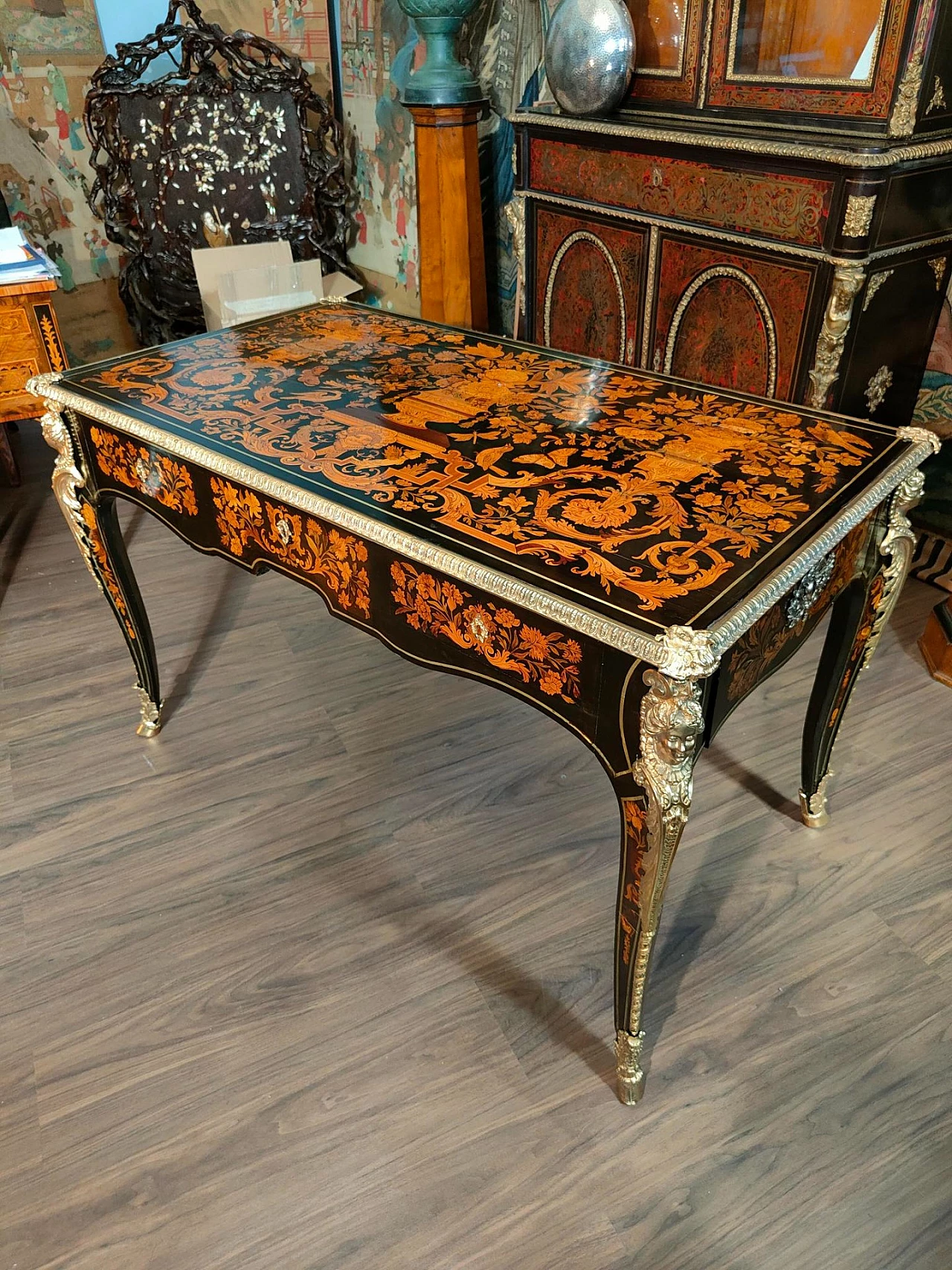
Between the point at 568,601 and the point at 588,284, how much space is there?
2.11 metres

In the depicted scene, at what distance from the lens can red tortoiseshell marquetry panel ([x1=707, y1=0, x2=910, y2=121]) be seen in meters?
2.06

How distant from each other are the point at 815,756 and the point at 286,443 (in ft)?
3.85

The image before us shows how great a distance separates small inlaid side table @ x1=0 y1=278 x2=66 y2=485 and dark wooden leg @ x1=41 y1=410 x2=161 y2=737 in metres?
0.57

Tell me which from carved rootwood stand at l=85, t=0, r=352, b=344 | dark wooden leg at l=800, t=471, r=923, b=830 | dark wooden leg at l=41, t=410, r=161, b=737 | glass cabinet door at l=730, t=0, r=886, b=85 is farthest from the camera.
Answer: carved rootwood stand at l=85, t=0, r=352, b=344

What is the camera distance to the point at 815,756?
1790 millimetres

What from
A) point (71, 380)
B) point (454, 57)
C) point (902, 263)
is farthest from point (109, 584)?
point (454, 57)

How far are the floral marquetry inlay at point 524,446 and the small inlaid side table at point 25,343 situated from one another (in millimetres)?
612

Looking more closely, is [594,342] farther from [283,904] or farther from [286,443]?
[283,904]

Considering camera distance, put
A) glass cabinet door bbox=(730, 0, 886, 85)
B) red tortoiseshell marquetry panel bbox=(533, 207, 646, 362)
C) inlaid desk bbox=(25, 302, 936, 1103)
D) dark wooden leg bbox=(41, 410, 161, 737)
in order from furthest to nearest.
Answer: red tortoiseshell marquetry panel bbox=(533, 207, 646, 362)
glass cabinet door bbox=(730, 0, 886, 85)
dark wooden leg bbox=(41, 410, 161, 737)
inlaid desk bbox=(25, 302, 936, 1103)

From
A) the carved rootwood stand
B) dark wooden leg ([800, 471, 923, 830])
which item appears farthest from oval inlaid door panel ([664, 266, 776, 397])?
the carved rootwood stand

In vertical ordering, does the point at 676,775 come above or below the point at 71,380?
below

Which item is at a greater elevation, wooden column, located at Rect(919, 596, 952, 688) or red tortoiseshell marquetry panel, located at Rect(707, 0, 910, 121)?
red tortoiseshell marquetry panel, located at Rect(707, 0, 910, 121)

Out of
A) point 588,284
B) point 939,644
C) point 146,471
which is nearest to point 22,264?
point 146,471

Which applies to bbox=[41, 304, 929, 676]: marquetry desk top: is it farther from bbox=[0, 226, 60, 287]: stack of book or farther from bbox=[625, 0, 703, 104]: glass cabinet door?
bbox=[625, 0, 703, 104]: glass cabinet door
